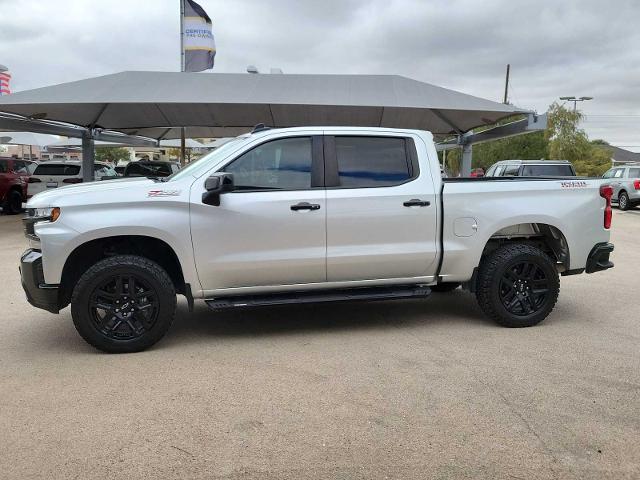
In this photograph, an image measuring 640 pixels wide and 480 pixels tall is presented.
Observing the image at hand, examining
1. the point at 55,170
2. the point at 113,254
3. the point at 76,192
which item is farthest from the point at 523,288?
the point at 55,170

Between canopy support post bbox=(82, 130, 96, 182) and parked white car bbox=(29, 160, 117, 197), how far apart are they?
1.34 m

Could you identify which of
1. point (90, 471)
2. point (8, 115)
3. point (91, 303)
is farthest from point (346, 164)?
point (8, 115)

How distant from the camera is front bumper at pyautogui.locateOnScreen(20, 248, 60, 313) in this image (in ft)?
14.9

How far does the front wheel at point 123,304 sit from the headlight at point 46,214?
1.70 feet

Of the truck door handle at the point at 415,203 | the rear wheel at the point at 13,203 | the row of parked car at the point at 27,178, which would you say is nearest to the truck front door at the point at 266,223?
the truck door handle at the point at 415,203

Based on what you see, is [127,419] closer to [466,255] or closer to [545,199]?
[466,255]

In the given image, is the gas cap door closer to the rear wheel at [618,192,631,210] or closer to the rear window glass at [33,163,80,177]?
the rear window glass at [33,163,80,177]

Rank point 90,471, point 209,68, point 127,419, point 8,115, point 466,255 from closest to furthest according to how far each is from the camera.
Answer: point 90,471, point 127,419, point 466,255, point 8,115, point 209,68

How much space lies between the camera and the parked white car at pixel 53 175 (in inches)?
724

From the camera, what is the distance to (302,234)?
491cm

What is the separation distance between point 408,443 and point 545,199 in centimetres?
325

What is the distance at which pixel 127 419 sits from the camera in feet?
11.5

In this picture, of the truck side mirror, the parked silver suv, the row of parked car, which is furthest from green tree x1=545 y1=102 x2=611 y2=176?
the truck side mirror

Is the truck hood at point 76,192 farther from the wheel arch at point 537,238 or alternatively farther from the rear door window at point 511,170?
the rear door window at point 511,170
